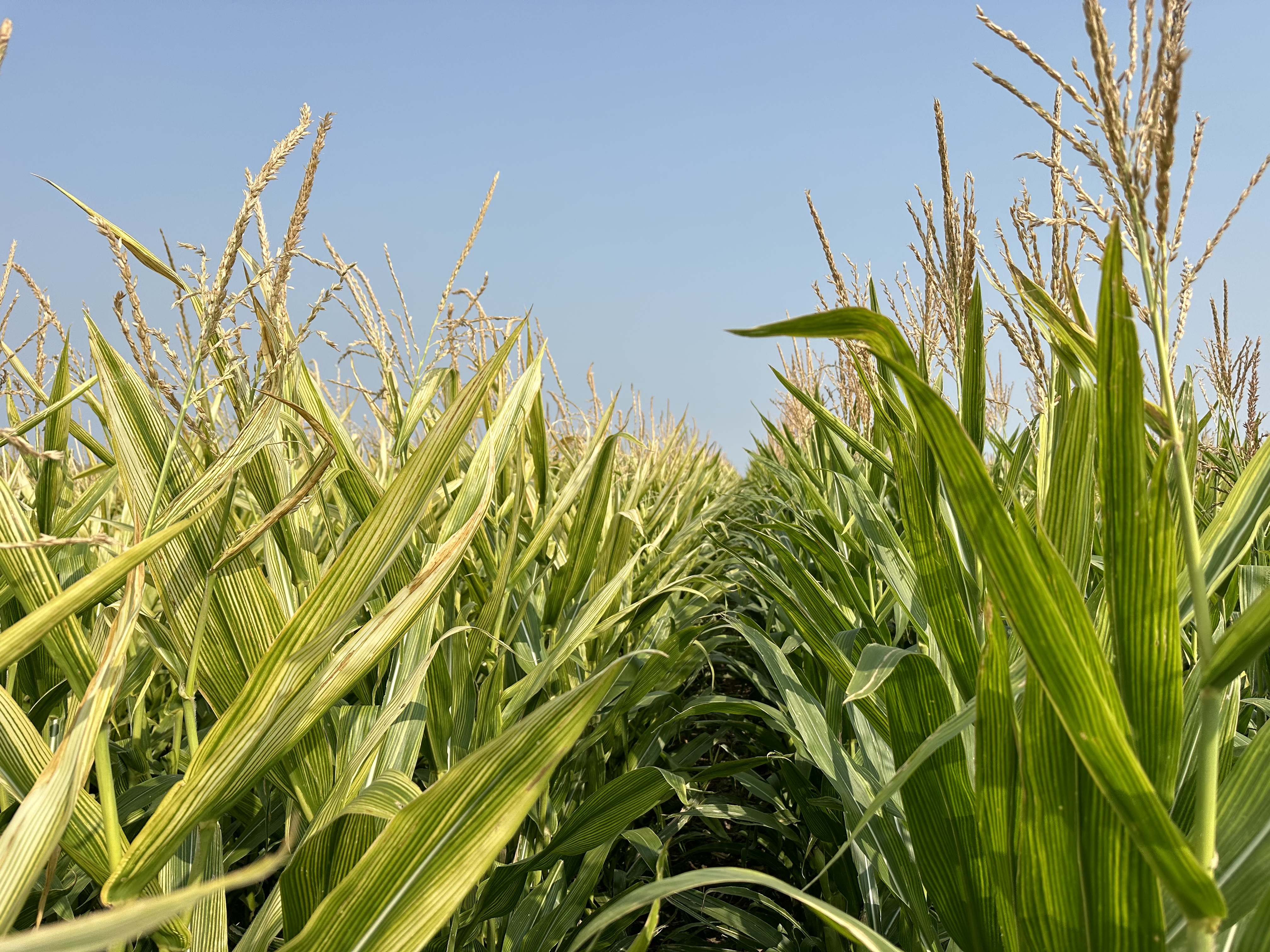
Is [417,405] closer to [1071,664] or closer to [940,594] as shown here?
[940,594]

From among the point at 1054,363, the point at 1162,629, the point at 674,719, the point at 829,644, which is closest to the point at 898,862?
the point at 829,644

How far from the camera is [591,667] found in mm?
1118

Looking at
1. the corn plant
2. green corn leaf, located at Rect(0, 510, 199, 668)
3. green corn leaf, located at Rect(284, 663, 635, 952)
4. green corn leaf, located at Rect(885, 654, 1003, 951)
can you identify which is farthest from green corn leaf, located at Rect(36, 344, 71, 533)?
green corn leaf, located at Rect(885, 654, 1003, 951)

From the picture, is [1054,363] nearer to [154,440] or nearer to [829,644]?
[829,644]

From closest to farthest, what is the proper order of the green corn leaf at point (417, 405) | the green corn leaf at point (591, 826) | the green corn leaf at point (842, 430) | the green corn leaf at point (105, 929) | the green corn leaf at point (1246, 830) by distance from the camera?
the green corn leaf at point (105, 929), the green corn leaf at point (1246, 830), the green corn leaf at point (591, 826), the green corn leaf at point (417, 405), the green corn leaf at point (842, 430)

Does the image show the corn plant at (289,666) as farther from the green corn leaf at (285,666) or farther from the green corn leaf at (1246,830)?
the green corn leaf at (1246,830)

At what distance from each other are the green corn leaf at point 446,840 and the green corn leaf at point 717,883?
6cm

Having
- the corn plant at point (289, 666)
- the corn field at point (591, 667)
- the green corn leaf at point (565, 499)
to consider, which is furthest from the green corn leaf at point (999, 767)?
the green corn leaf at point (565, 499)

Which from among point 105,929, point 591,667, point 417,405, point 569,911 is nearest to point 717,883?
point 105,929

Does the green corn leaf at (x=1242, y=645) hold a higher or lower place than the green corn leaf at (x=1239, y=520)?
lower

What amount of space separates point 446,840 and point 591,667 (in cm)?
75

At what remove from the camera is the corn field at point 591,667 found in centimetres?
32

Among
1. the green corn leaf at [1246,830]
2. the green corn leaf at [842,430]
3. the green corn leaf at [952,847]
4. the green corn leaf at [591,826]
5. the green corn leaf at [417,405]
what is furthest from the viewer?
the green corn leaf at [842,430]

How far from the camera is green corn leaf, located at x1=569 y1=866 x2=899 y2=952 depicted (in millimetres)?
329
